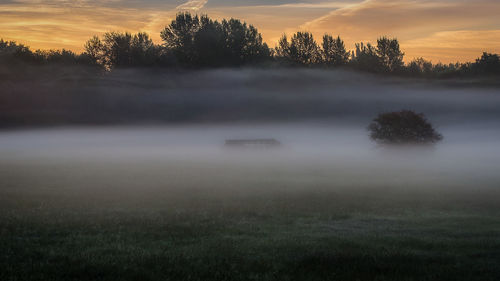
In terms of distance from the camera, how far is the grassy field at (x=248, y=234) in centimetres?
1608

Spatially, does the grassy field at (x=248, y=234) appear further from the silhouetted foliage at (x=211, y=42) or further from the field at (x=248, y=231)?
the silhouetted foliage at (x=211, y=42)

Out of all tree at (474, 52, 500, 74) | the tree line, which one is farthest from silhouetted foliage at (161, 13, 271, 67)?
tree at (474, 52, 500, 74)

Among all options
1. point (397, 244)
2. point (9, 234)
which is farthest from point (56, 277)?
point (397, 244)

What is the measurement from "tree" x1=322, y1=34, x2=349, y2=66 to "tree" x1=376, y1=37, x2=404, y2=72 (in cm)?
1007

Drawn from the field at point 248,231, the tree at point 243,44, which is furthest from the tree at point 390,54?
the field at point 248,231

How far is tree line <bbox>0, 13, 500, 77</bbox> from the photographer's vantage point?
150m

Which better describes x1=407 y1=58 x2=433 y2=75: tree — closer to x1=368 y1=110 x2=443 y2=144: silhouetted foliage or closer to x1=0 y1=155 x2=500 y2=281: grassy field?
x1=368 y1=110 x2=443 y2=144: silhouetted foliage

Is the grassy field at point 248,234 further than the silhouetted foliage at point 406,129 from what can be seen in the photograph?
No

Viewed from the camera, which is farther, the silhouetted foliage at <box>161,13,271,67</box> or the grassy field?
the silhouetted foliage at <box>161,13,271,67</box>

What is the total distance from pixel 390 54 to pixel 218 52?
162 feet

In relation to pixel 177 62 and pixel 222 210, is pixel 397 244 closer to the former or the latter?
pixel 222 210

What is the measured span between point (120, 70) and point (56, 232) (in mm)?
135912

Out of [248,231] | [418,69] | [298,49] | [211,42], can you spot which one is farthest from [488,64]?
[248,231]

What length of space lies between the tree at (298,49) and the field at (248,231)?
109m
